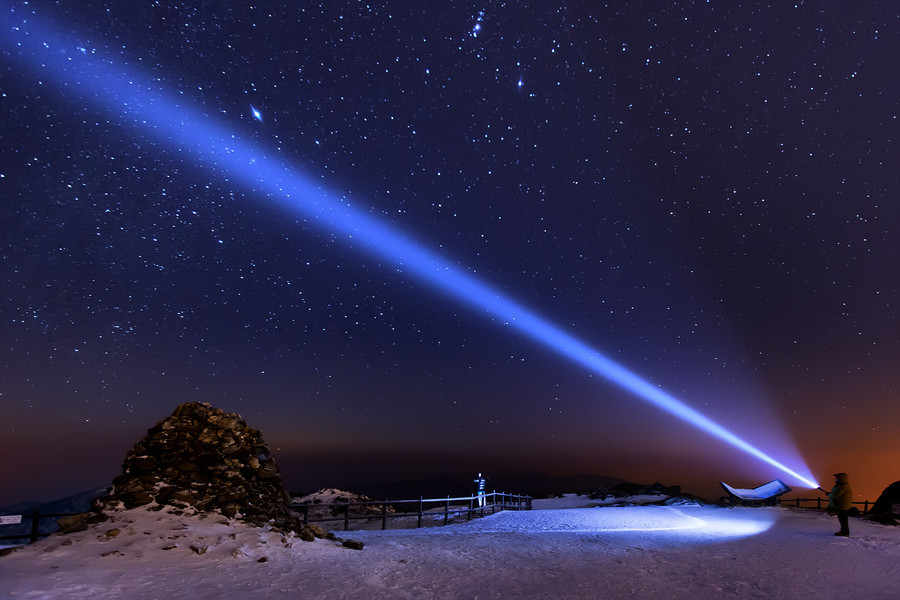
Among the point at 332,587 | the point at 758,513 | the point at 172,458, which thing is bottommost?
the point at 758,513

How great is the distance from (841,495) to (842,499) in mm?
114

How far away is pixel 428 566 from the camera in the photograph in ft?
29.0

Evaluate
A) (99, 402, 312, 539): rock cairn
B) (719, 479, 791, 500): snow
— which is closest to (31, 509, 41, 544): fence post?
(99, 402, 312, 539): rock cairn

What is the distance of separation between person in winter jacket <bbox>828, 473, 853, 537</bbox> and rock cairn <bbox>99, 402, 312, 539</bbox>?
14.1 m

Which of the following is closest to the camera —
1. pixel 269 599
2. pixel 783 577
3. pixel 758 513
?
pixel 269 599

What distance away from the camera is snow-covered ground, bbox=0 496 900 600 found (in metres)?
7.00

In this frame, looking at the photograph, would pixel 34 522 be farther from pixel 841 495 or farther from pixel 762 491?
pixel 762 491

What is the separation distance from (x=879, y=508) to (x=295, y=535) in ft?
66.0

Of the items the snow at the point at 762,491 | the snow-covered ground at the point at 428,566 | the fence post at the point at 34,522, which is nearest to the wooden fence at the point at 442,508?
the snow-covered ground at the point at 428,566

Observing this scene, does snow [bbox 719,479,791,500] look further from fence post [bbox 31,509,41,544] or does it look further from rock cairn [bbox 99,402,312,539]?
fence post [bbox 31,509,41,544]

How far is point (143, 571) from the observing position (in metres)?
7.59

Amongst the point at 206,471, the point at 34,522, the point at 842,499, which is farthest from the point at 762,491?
the point at 34,522

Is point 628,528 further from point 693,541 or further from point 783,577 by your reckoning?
point 783,577

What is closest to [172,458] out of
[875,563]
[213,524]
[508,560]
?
[213,524]
